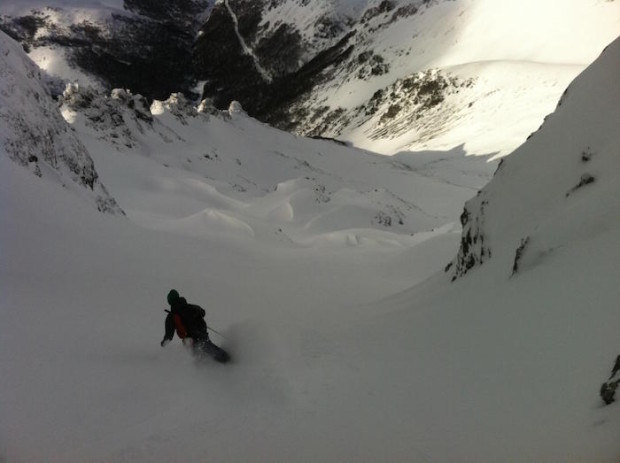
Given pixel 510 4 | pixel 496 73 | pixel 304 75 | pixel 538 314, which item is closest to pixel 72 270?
pixel 538 314

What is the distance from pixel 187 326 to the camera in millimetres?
5934

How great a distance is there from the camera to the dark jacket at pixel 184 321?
5895 millimetres

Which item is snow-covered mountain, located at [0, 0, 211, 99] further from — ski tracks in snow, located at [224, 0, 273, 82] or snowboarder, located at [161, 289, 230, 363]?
snowboarder, located at [161, 289, 230, 363]

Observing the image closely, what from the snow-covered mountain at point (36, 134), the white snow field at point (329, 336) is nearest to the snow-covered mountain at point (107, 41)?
the snow-covered mountain at point (36, 134)

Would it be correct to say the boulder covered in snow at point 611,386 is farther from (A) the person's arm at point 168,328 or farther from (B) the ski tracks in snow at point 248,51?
(B) the ski tracks in snow at point 248,51

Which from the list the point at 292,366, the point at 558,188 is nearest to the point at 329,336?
the point at 292,366

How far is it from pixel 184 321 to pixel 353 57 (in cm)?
8173

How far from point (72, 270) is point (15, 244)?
0.80 metres

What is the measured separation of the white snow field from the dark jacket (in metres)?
0.32

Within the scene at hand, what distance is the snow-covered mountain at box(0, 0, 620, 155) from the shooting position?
45.4 meters

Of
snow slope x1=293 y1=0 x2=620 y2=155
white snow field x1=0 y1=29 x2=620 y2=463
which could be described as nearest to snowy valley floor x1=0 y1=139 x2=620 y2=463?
white snow field x1=0 y1=29 x2=620 y2=463

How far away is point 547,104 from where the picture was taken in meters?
38.5

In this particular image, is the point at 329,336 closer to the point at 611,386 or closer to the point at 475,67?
the point at 611,386

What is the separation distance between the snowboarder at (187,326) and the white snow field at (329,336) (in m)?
0.19
